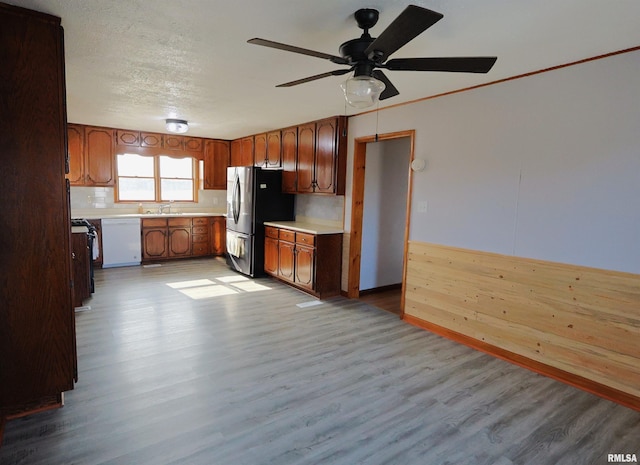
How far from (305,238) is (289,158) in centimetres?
143

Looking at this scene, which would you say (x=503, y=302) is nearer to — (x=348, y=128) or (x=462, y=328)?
(x=462, y=328)

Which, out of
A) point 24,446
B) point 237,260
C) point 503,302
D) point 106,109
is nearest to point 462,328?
point 503,302

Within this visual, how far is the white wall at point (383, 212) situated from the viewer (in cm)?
482

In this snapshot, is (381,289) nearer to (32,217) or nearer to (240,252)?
Answer: (240,252)

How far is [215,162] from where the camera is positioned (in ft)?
23.6

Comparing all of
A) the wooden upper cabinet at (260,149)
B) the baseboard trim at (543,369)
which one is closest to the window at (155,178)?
the wooden upper cabinet at (260,149)

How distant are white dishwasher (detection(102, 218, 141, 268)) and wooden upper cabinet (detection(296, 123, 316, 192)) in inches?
118

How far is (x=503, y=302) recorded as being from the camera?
312 centimetres

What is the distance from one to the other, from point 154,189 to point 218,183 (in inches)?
46.3

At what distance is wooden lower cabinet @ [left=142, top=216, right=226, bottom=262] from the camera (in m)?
6.42

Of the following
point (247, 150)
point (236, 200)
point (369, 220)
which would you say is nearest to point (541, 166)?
point (369, 220)

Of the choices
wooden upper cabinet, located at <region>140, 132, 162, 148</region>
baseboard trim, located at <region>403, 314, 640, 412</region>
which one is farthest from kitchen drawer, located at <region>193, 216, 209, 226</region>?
baseboard trim, located at <region>403, 314, 640, 412</region>

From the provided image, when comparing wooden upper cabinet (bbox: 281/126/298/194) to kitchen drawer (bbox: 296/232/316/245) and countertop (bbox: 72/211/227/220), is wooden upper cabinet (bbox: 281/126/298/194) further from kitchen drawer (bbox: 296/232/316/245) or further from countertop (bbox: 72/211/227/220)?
countertop (bbox: 72/211/227/220)

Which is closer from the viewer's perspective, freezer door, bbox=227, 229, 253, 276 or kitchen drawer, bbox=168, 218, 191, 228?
freezer door, bbox=227, 229, 253, 276
